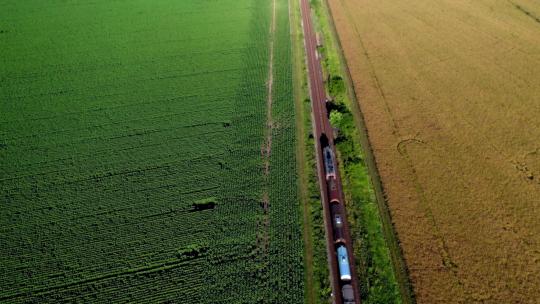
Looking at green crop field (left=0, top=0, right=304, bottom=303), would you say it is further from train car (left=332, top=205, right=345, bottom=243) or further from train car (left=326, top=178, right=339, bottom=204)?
train car (left=326, top=178, right=339, bottom=204)

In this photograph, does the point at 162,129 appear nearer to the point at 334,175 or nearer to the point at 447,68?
the point at 334,175

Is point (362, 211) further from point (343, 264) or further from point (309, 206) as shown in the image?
point (343, 264)

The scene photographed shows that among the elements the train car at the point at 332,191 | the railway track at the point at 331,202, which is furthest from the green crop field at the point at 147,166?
the train car at the point at 332,191

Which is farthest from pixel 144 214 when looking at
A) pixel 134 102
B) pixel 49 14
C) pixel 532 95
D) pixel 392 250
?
pixel 49 14

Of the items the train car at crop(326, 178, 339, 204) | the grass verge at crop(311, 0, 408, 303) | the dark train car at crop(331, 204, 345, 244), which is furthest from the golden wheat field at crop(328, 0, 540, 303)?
the dark train car at crop(331, 204, 345, 244)

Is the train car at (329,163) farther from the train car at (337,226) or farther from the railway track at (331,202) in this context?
the train car at (337,226)

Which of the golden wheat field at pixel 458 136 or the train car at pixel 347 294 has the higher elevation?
the golden wheat field at pixel 458 136
